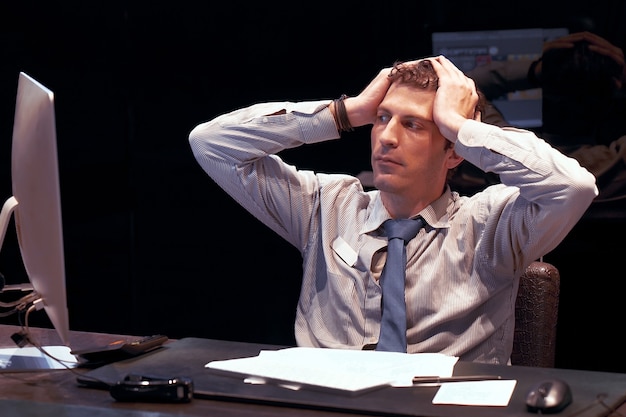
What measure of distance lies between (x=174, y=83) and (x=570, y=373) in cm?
247

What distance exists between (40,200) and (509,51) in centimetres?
203

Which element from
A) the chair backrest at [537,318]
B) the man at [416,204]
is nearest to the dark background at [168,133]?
the man at [416,204]

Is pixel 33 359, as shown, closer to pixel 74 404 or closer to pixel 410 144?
pixel 74 404

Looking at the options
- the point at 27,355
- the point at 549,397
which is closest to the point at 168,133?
the point at 27,355

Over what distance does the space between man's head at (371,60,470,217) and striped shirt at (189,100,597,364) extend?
6 centimetres

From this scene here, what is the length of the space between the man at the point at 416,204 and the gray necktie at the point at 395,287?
0.03 m

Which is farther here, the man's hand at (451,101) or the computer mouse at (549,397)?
the man's hand at (451,101)

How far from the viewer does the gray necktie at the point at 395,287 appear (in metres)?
2.14

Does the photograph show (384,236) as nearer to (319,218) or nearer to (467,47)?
(319,218)

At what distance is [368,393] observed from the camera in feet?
5.01

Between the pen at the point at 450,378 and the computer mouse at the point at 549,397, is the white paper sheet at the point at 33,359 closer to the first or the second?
the pen at the point at 450,378

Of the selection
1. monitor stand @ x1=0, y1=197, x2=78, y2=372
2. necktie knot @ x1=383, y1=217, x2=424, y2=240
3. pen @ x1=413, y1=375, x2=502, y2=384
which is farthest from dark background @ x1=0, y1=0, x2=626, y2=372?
pen @ x1=413, y1=375, x2=502, y2=384

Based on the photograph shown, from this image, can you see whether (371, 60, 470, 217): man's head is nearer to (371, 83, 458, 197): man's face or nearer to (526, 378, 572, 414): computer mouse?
(371, 83, 458, 197): man's face

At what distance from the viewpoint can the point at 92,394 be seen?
1598 mm
